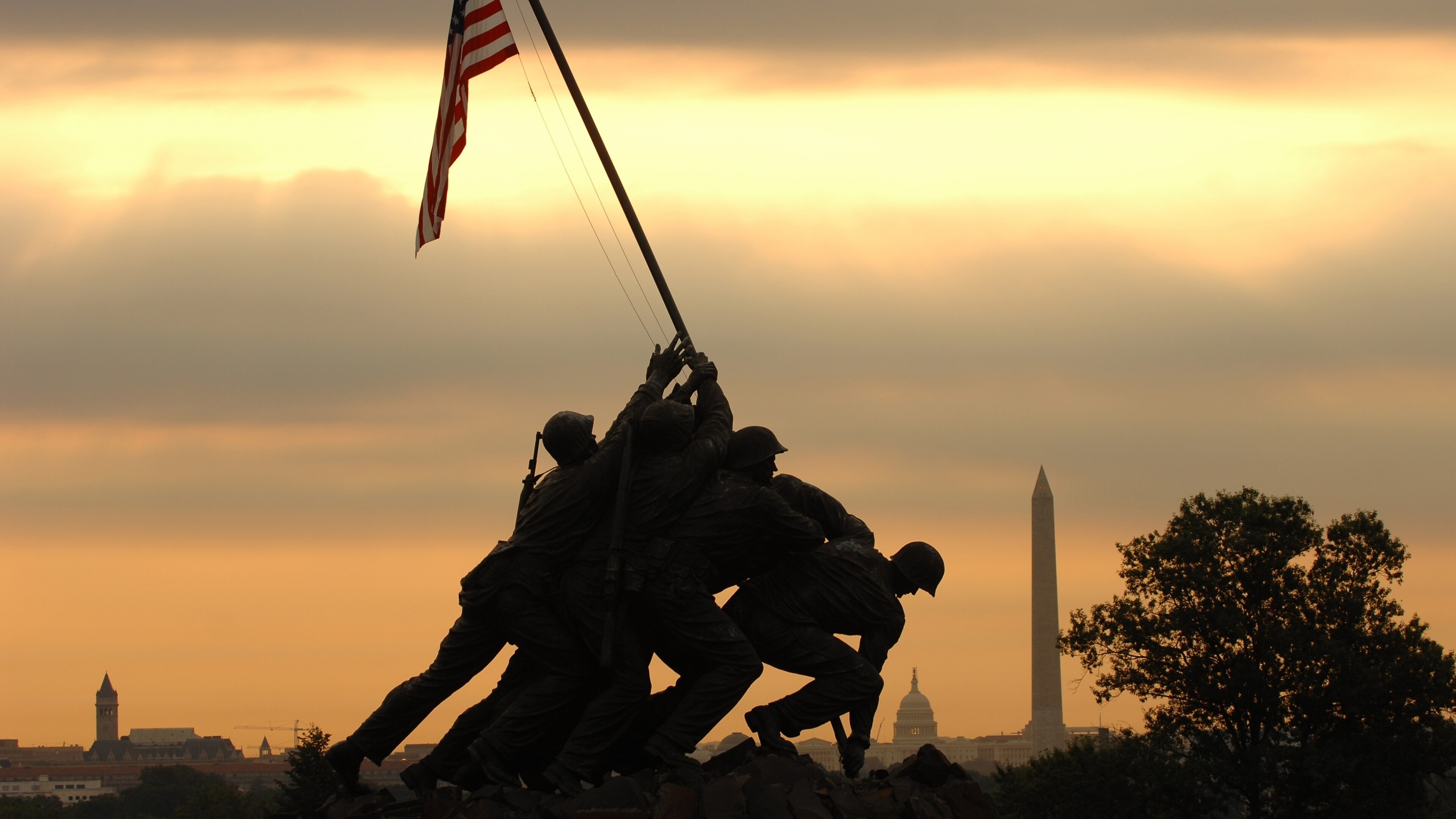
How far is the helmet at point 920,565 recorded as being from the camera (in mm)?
19688

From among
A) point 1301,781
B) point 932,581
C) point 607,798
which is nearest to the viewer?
point 607,798

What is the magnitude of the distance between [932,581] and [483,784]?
4183 mm

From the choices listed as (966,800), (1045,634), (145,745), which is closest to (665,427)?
(966,800)

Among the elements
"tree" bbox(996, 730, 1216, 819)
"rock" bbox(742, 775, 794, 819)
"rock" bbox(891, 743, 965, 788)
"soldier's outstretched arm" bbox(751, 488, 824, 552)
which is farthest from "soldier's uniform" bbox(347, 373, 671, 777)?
"tree" bbox(996, 730, 1216, 819)

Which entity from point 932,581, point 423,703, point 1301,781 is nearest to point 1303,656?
point 1301,781

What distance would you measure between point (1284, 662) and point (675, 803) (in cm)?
2349

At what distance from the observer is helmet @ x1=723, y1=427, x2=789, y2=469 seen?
63.3 ft

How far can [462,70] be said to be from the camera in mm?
20516

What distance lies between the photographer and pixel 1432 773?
38.6 m

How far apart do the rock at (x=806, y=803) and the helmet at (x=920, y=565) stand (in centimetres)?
265

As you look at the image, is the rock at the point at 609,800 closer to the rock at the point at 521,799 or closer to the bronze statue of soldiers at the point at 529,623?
the rock at the point at 521,799

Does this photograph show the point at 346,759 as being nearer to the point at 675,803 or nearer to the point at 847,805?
the point at 675,803

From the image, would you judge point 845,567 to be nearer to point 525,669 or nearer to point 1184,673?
point 525,669

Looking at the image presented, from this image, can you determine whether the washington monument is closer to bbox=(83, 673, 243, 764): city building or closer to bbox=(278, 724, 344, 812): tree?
bbox=(278, 724, 344, 812): tree
